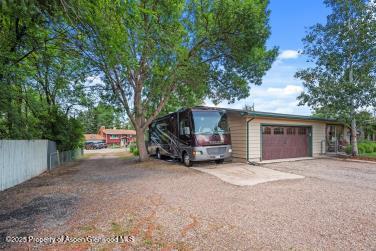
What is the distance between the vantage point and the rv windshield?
10484 mm

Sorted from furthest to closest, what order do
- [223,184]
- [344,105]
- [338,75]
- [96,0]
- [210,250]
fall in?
1. [338,75]
2. [344,105]
3. [223,184]
4. [96,0]
5. [210,250]

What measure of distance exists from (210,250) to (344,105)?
45.7 ft

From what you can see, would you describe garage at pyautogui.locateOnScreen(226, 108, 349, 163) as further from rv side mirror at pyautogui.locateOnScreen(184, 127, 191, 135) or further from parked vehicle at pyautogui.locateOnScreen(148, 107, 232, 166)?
rv side mirror at pyautogui.locateOnScreen(184, 127, 191, 135)

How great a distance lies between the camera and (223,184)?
6.77 meters

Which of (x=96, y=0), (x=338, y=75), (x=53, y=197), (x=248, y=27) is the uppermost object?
(x=248, y=27)

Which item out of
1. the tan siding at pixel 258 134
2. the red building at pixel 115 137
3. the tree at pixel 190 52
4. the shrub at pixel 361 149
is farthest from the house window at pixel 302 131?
the red building at pixel 115 137

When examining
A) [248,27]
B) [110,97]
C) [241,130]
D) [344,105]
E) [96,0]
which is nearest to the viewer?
[96,0]

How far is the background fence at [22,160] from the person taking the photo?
21.8 ft

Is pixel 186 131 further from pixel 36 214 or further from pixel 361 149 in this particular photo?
pixel 361 149

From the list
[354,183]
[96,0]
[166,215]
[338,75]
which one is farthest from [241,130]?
[96,0]

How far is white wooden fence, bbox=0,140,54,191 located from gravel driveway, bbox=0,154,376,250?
634mm

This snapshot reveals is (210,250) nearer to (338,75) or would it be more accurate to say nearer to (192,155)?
(192,155)

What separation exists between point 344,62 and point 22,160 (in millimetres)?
17686

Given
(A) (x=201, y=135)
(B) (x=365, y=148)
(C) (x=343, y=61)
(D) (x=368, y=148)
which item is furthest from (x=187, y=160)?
(D) (x=368, y=148)
